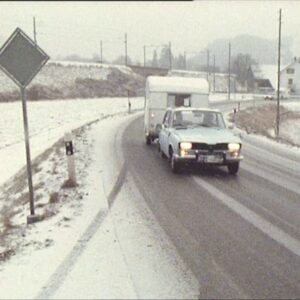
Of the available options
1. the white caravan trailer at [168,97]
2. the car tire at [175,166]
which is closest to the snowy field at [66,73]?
the white caravan trailer at [168,97]

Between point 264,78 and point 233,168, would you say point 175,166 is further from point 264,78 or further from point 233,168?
point 264,78

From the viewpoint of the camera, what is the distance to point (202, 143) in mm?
10906

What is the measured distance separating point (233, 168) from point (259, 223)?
14.2 ft

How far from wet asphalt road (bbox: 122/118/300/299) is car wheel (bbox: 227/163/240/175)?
204 mm

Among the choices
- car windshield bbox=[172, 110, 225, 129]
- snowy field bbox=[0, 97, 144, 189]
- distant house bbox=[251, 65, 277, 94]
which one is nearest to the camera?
car windshield bbox=[172, 110, 225, 129]

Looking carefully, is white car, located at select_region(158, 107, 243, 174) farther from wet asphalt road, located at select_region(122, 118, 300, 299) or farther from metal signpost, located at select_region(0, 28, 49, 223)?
metal signpost, located at select_region(0, 28, 49, 223)

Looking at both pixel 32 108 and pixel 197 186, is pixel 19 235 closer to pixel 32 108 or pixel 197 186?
pixel 197 186

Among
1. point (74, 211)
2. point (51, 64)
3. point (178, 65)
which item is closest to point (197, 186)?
point (74, 211)

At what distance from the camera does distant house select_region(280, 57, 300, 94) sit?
247 ft

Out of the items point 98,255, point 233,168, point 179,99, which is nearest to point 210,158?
point 233,168

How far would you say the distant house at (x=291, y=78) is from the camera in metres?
75.2

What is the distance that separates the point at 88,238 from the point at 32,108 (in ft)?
117

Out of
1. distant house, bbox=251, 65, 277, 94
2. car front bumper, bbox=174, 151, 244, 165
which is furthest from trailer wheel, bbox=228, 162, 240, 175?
distant house, bbox=251, 65, 277, 94

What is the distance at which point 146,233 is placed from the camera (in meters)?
6.66
